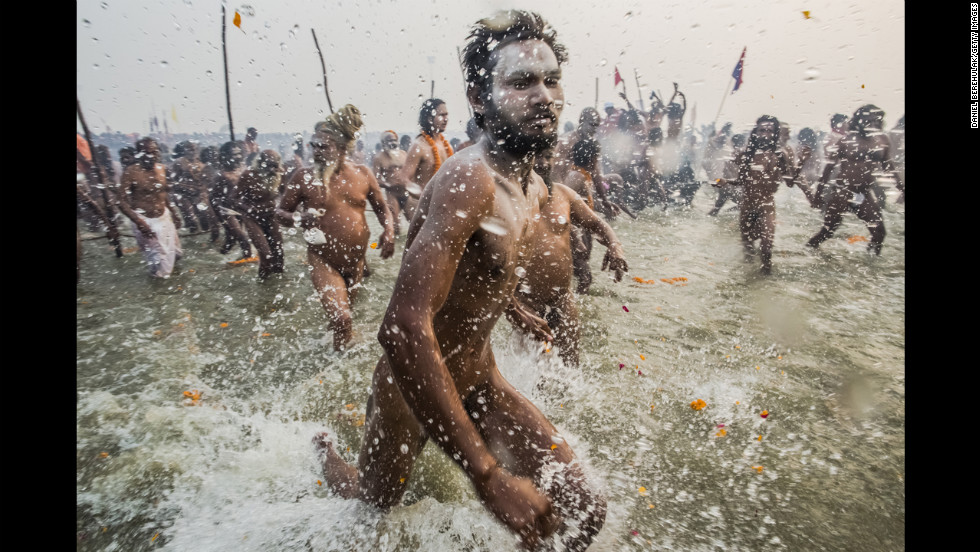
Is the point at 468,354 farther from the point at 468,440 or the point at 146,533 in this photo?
the point at 146,533

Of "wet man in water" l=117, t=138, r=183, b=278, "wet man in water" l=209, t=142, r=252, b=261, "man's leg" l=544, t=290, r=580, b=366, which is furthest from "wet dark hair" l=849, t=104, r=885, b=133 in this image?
"wet man in water" l=117, t=138, r=183, b=278

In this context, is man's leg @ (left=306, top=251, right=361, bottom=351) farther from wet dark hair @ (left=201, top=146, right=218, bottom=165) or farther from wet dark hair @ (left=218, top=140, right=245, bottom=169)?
wet dark hair @ (left=201, top=146, right=218, bottom=165)

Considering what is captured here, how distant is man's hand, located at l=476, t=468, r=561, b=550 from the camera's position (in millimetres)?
1492

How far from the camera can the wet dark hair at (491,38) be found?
1.80m

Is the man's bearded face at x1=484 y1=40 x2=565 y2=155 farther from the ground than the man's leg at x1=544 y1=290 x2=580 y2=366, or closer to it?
farther from the ground

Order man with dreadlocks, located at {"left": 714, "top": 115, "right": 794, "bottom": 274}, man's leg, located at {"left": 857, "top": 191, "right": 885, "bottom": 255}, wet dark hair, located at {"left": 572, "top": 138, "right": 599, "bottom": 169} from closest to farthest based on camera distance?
wet dark hair, located at {"left": 572, "top": 138, "right": 599, "bottom": 169} < man with dreadlocks, located at {"left": 714, "top": 115, "right": 794, "bottom": 274} < man's leg, located at {"left": 857, "top": 191, "right": 885, "bottom": 255}

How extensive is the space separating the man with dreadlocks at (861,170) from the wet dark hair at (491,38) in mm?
7690

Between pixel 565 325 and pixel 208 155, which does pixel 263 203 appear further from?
pixel 565 325

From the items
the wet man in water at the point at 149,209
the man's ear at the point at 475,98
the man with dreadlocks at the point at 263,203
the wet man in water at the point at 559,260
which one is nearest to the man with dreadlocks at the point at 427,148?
the man with dreadlocks at the point at 263,203

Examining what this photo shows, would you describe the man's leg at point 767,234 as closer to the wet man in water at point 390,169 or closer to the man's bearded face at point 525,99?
the wet man in water at point 390,169

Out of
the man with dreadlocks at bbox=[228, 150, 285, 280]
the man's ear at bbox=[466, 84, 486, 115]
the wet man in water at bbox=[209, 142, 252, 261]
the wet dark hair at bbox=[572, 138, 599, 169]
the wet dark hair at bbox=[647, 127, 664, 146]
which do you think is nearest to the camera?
the man's ear at bbox=[466, 84, 486, 115]

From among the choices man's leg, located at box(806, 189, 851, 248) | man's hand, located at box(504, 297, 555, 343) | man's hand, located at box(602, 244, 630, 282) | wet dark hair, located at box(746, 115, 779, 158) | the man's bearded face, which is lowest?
man's hand, located at box(504, 297, 555, 343)

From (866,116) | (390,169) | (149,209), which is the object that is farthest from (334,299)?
(866,116)

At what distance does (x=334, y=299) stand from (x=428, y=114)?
340cm
